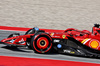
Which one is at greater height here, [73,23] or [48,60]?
[73,23]

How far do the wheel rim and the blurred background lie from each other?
25.0 feet

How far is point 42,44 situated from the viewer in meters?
6.38

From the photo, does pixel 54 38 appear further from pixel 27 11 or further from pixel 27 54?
pixel 27 11

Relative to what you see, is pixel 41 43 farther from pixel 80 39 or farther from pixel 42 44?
pixel 80 39

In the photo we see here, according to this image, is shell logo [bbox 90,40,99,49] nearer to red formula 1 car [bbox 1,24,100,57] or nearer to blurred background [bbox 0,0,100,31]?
red formula 1 car [bbox 1,24,100,57]

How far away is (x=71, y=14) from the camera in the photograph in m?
16.6

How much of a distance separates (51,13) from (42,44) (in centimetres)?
1030

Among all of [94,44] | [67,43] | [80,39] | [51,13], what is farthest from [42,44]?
[51,13]

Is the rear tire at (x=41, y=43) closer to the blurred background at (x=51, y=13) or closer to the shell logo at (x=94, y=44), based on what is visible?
the shell logo at (x=94, y=44)

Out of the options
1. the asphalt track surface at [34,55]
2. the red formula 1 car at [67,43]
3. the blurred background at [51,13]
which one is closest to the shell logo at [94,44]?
the red formula 1 car at [67,43]

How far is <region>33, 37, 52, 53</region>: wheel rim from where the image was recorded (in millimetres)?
6324

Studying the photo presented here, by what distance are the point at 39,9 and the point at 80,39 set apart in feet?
35.3

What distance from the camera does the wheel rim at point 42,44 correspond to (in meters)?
6.32

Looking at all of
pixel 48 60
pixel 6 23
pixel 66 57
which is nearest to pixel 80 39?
pixel 66 57
